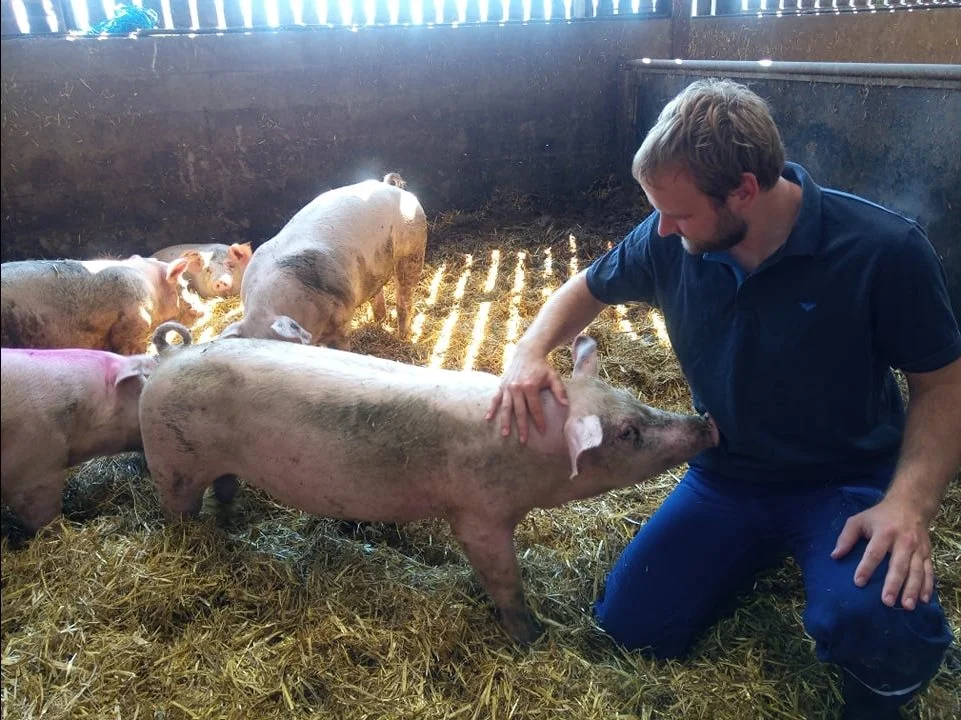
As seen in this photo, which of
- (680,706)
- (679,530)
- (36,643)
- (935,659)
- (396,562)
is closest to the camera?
(36,643)

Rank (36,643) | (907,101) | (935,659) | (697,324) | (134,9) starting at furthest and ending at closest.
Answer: (907,101) → (697,324) → (935,659) → (134,9) → (36,643)

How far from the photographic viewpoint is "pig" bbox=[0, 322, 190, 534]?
1062 mm

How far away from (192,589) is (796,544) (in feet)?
6.04

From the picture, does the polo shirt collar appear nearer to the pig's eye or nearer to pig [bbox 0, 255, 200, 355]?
the pig's eye

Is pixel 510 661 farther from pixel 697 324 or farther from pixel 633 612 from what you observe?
pixel 697 324

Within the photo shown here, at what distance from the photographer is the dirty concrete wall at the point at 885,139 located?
371 cm

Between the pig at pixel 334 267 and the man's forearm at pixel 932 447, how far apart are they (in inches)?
89.1

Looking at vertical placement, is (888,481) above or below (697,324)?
below

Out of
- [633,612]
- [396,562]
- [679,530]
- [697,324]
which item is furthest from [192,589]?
[697,324]

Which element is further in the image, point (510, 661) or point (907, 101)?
point (907, 101)

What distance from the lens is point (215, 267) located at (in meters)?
4.37

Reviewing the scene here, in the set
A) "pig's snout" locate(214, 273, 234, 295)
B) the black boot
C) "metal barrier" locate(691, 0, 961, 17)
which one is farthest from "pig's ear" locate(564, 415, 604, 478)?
"metal barrier" locate(691, 0, 961, 17)

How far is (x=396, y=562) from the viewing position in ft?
9.55

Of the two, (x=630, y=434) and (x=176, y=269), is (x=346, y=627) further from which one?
(x=176, y=269)
